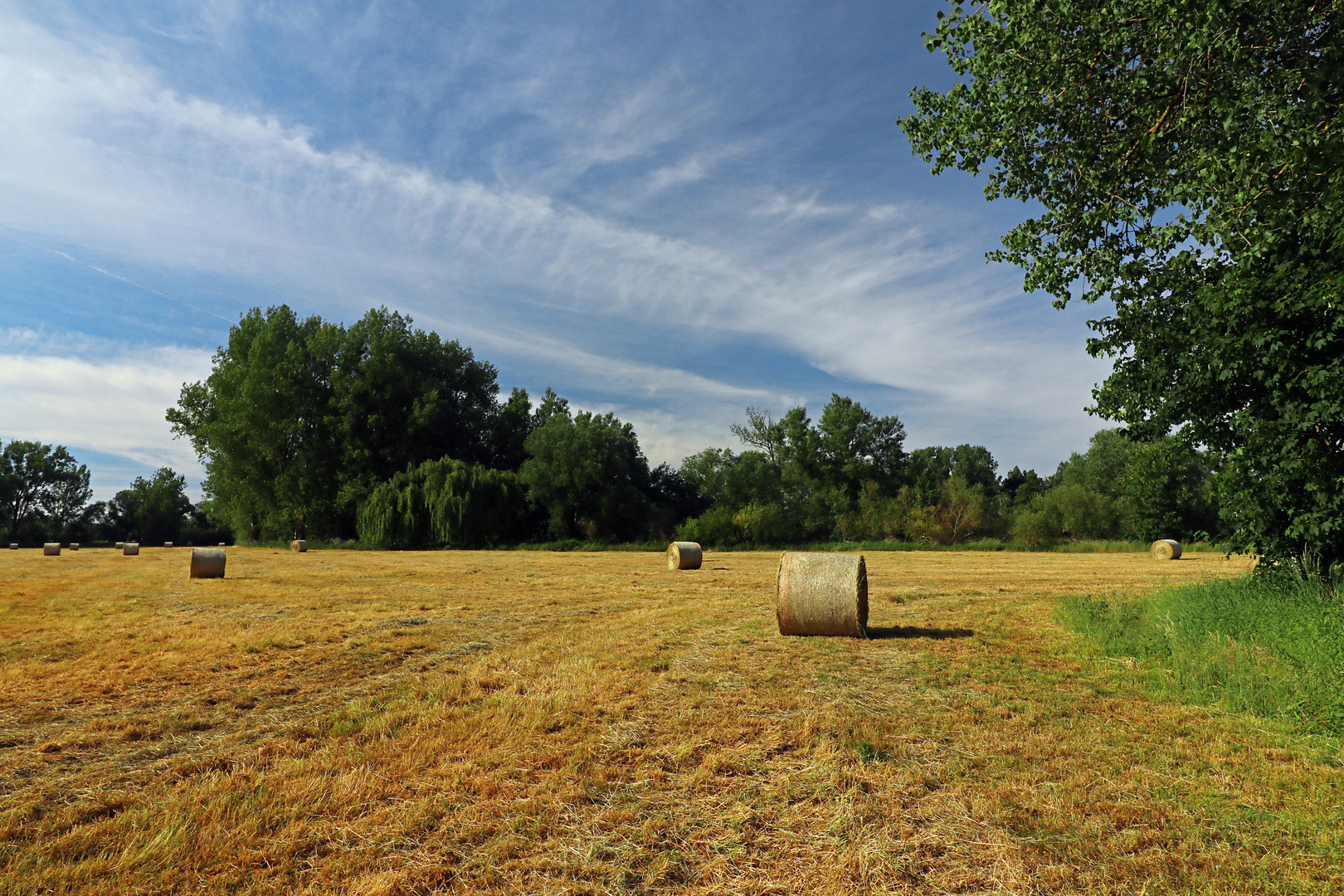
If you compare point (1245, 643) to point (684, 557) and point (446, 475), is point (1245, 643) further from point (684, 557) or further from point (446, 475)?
point (446, 475)

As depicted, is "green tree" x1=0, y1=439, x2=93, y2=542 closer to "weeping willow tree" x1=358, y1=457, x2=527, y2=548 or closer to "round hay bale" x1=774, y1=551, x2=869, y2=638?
"weeping willow tree" x1=358, y1=457, x2=527, y2=548

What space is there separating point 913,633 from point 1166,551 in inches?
1226

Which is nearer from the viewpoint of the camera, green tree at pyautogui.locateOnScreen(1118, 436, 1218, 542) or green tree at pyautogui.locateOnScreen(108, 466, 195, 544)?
green tree at pyautogui.locateOnScreen(1118, 436, 1218, 542)

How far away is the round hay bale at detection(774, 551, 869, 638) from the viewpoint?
9758 mm

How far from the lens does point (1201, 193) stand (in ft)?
32.3

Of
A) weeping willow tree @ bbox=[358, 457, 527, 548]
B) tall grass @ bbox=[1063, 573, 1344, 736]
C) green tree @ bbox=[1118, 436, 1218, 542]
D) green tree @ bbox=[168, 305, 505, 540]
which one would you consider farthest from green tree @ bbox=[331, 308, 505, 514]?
green tree @ bbox=[1118, 436, 1218, 542]

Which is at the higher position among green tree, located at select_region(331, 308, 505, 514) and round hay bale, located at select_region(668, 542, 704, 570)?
green tree, located at select_region(331, 308, 505, 514)

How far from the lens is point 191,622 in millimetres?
10969

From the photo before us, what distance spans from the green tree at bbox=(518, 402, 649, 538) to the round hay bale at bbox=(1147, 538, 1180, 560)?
32.2 meters

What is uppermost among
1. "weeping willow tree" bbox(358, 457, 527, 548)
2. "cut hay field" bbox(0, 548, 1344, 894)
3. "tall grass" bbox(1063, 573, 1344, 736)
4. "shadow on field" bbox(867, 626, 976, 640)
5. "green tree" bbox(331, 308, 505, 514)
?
"green tree" bbox(331, 308, 505, 514)

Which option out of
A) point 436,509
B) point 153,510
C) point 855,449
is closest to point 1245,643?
point 436,509

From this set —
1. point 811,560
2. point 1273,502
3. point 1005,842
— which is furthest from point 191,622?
point 1273,502

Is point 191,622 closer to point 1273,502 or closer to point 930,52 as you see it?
point 930,52

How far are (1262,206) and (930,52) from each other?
584 centimetres
